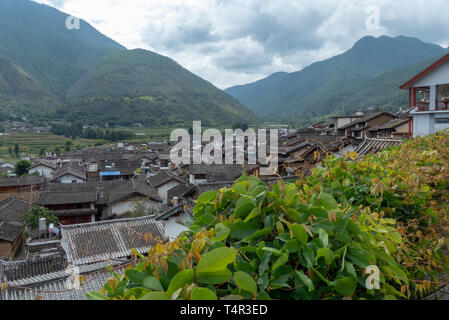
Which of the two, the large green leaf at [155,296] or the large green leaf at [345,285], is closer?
the large green leaf at [155,296]

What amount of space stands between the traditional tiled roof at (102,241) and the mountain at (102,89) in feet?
295

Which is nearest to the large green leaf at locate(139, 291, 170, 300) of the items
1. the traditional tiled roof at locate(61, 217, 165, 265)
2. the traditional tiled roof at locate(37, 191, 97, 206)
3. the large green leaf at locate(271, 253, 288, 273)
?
the large green leaf at locate(271, 253, 288, 273)

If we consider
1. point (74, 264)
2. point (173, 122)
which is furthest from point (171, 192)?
point (173, 122)

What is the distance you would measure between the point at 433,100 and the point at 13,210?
2536 cm

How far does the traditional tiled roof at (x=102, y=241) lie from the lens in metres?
11.2

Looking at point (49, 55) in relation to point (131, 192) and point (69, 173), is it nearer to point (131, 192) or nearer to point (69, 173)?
point (69, 173)

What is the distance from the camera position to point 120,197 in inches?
930

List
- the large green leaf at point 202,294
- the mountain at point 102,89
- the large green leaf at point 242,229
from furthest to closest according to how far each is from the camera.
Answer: the mountain at point 102,89 → the large green leaf at point 242,229 → the large green leaf at point 202,294

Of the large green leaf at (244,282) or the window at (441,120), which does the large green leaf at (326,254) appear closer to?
the large green leaf at (244,282)

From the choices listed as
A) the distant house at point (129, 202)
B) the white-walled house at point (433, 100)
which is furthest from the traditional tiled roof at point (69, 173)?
the white-walled house at point (433, 100)

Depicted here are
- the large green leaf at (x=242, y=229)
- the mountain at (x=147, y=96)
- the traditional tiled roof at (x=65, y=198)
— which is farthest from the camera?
the mountain at (x=147, y=96)

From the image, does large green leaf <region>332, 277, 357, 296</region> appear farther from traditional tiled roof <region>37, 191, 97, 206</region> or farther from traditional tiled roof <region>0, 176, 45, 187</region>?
traditional tiled roof <region>0, 176, 45, 187</region>

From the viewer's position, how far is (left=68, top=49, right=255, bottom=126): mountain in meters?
103
